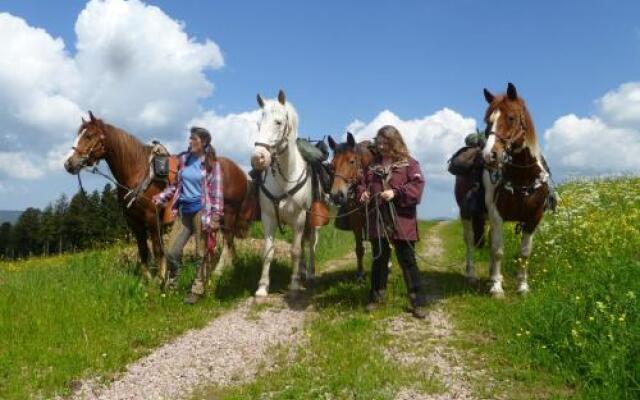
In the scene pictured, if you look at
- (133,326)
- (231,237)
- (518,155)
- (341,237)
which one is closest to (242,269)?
(231,237)

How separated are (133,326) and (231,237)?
383 centimetres

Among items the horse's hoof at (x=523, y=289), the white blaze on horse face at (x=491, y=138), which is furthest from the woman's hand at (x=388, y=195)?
the horse's hoof at (x=523, y=289)

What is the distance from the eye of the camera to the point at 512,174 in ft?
24.6

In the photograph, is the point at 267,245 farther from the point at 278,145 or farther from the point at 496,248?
the point at 496,248

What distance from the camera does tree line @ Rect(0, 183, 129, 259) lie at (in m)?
66.3

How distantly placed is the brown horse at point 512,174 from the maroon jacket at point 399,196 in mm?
975

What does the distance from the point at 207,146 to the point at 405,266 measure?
3569mm

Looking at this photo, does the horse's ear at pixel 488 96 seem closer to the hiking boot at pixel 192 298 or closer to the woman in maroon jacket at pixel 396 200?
the woman in maroon jacket at pixel 396 200

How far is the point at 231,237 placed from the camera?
10445 mm

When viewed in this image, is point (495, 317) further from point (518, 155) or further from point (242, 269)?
point (242, 269)

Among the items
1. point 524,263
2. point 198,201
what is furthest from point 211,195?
point 524,263

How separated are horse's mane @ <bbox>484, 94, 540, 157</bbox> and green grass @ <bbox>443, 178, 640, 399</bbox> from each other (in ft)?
6.13

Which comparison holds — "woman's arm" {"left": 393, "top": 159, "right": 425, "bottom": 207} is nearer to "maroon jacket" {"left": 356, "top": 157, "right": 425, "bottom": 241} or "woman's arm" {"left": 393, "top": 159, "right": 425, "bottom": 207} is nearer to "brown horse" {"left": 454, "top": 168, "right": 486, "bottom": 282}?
"maroon jacket" {"left": 356, "top": 157, "right": 425, "bottom": 241}

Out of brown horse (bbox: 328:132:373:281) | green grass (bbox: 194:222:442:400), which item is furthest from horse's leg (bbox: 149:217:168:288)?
brown horse (bbox: 328:132:373:281)
